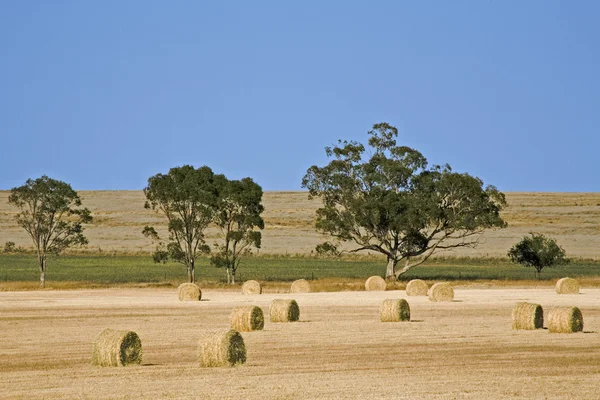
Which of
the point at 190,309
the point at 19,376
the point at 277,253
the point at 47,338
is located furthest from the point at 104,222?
the point at 19,376

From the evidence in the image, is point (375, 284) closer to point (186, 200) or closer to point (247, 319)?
point (186, 200)

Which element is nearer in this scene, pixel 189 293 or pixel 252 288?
pixel 189 293

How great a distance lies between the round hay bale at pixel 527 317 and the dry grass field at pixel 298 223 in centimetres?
8910

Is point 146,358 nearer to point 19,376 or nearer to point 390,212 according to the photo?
point 19,376

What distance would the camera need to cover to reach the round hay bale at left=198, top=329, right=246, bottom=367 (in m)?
24.0

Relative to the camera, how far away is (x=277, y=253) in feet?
419

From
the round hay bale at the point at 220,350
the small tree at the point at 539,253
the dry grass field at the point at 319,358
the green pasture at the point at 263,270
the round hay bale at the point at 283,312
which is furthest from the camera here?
the green pasture at the point at 263,270

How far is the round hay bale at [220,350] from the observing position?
24.0m

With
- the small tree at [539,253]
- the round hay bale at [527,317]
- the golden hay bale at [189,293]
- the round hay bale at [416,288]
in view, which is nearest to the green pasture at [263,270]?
the small tree at [539,253]

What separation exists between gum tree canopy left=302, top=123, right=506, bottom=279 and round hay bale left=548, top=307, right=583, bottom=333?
46401mm

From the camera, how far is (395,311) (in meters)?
39.0

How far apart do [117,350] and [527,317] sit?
1502 centimetres

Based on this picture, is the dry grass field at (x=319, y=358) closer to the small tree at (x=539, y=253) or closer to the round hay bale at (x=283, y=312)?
the round hay bale at (x=283, y=312)

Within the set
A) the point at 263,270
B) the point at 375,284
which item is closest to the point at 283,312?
the point at 375,284
